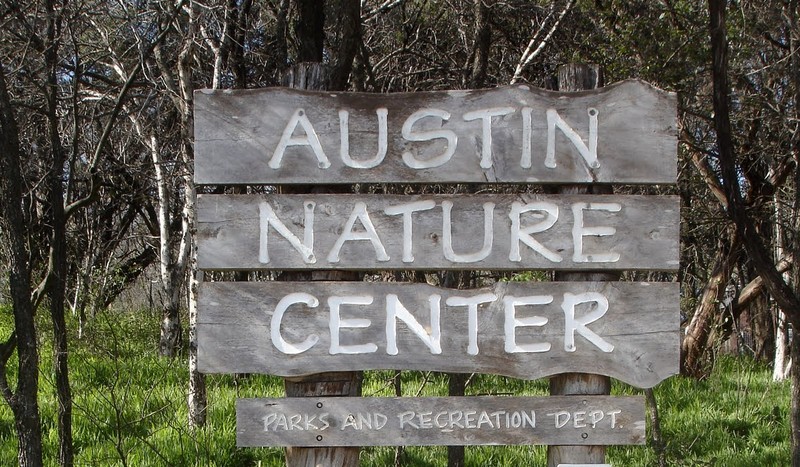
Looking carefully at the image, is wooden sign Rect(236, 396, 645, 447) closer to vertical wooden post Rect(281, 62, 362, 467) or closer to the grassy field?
vertical wooden post Rect(281, 62, 362, 467)

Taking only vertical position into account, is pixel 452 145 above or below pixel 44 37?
below

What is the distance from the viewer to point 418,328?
270 centimetres

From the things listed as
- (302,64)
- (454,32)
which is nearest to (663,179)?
(302,64)

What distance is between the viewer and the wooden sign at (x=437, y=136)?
8.93 ft

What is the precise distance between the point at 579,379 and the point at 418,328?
0.61m

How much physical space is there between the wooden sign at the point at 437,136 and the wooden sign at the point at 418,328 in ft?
1.29

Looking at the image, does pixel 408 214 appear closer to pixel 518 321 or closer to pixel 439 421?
pixel 518 321

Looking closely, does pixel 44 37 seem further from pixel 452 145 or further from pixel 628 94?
pixel 628 94

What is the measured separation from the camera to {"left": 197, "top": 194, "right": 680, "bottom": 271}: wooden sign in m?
2.69

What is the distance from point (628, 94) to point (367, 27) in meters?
→ 4.68

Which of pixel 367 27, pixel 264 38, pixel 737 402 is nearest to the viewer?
→ pixel 737 402

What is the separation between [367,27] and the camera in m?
7.07

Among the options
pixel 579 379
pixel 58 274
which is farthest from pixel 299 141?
pixel 58 274

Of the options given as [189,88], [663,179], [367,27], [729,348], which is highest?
[367,27]
